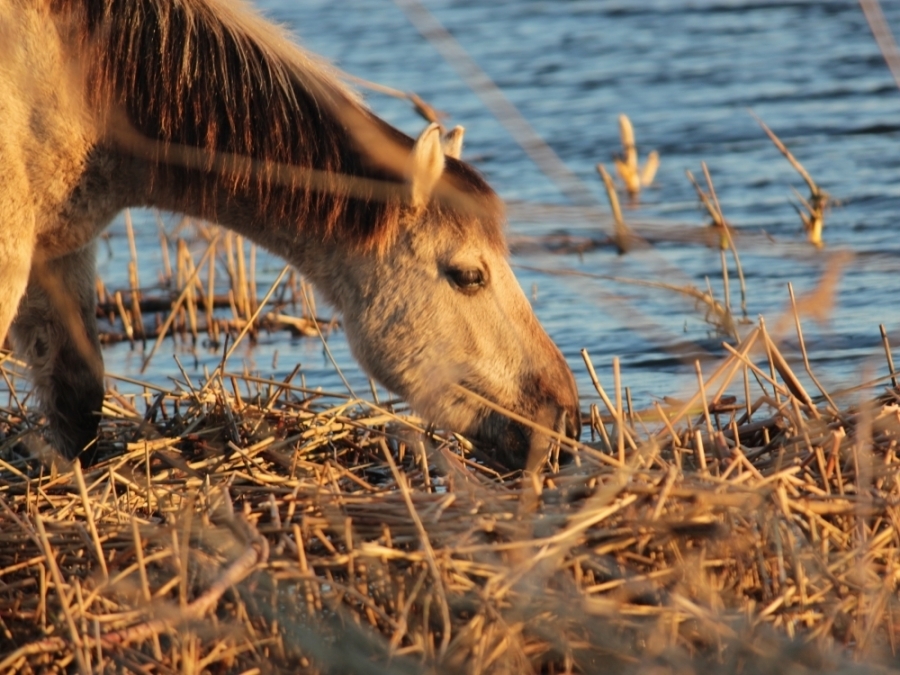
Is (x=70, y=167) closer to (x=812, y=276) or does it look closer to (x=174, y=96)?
(x=174, y=96)

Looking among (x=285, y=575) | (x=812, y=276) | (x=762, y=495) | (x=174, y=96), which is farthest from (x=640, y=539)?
(x=812, y=276)

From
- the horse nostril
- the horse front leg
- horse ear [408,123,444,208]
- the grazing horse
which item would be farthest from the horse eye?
the horse front leg

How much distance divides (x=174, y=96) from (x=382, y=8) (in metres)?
13.0

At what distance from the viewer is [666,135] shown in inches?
399

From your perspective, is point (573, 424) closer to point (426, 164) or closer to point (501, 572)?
point (426, 164)

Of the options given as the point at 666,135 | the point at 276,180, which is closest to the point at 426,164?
the point at 276,180

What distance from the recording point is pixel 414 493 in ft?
10.4

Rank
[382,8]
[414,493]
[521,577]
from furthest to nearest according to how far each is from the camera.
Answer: [382,8] < [414,493] < [521,577]

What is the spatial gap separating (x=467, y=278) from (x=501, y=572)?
142 cm

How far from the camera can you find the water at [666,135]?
6.02 metres

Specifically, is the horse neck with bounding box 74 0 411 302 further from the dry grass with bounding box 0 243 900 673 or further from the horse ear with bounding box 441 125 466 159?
the dry grass with bounding box 0 243 900 673

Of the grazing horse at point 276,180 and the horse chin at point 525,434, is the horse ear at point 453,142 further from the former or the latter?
the horse chin at point 525,434

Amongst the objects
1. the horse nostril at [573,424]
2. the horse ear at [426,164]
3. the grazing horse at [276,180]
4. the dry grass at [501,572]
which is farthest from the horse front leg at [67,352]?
the horse nostril at [573,424]

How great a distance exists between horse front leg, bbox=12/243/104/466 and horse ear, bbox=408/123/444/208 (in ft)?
4.42
